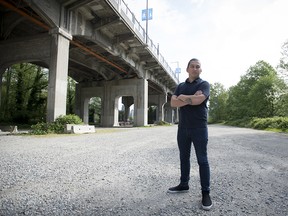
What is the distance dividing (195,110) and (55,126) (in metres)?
11.6

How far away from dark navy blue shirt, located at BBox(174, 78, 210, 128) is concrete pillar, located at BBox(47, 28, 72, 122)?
39.4 feet

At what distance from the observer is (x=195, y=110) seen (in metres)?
2.82

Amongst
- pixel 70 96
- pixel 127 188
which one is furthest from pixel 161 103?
pixel 127 188

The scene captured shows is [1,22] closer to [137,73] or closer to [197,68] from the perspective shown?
[137,73]

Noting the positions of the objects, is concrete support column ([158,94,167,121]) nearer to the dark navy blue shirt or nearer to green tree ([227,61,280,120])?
green tree ([227,61,280,120])

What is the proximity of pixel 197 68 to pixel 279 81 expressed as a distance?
24623 millimetres

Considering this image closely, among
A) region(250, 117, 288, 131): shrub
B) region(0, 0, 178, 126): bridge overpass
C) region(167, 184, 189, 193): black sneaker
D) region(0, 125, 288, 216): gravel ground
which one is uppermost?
region(0, 0, 178, 126): bridge overpass

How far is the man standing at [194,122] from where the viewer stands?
106 inches

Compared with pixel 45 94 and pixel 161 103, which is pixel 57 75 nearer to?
pixel 45 94

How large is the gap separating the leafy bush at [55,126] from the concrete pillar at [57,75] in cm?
56

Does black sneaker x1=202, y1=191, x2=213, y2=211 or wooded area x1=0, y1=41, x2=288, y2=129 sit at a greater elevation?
wooded area x1=0, y1=41, x2=288, y2=129

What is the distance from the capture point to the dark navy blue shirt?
278 centimetres

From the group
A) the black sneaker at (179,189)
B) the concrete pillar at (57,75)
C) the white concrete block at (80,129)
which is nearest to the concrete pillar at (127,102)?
the white concrete block at (80,129)

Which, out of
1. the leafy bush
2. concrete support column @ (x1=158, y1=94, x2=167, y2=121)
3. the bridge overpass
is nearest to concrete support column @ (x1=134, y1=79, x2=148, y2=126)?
the bridge overpass
